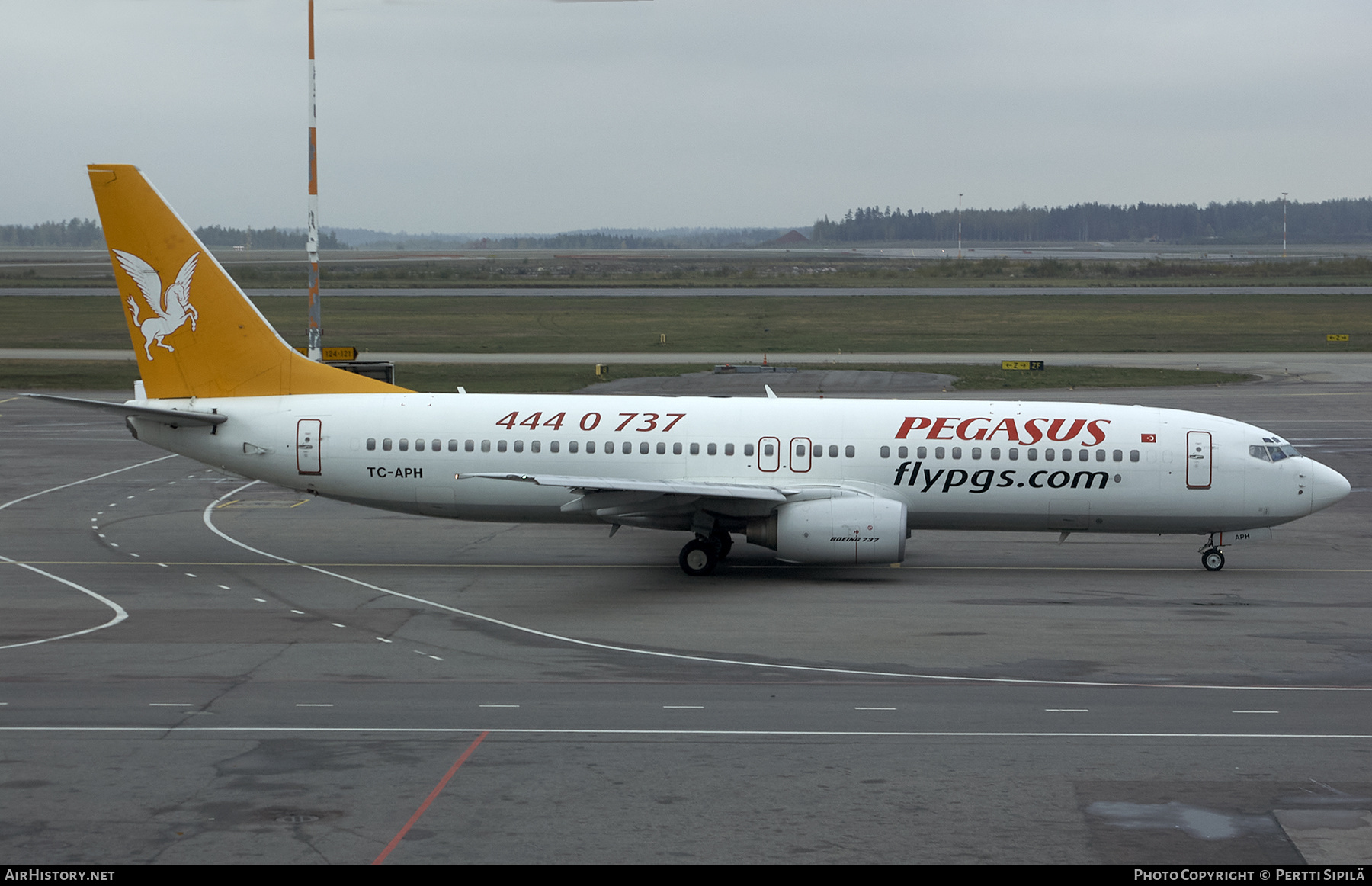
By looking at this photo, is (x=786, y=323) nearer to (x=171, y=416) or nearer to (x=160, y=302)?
(x=160, y=302)

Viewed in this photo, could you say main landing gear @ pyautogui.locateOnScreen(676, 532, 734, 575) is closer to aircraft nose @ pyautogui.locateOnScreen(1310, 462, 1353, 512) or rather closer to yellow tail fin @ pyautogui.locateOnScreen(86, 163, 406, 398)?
yellow tail fin @ pyautogui.locateOnScreen(86, 163, 406, 398)

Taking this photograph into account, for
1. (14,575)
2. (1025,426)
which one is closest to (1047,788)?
(1025,426)

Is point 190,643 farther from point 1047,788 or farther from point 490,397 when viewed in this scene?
point 1047,788

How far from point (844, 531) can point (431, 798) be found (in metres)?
14.3

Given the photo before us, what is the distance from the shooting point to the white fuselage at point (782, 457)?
1186 inches

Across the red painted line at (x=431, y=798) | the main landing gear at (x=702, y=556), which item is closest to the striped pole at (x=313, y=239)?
the main landing gear at (x=702, y=556)

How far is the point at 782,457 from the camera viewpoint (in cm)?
3036

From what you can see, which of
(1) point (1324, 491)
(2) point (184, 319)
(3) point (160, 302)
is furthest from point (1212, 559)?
(3) point (160, 302)

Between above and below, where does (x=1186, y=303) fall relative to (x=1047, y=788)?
above

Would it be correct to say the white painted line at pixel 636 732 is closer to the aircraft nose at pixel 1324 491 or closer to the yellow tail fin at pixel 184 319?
the aircraft nose at pixel 1324 491

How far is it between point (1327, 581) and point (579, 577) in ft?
57.3

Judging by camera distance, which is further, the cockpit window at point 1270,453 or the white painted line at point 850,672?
the cockpit window at point 1270,453

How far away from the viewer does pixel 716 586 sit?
29.0 metres

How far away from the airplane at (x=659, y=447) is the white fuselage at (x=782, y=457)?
4cm
